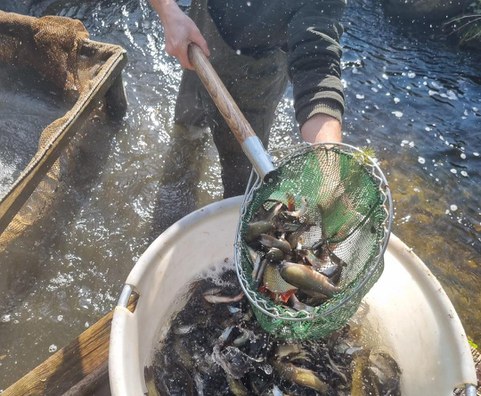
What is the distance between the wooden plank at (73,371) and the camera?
255cm

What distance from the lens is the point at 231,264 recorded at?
3002 mm

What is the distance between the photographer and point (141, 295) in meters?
2.44

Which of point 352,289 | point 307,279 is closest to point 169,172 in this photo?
point 307,279

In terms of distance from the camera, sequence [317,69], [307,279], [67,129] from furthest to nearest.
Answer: [67,129] < [317,69] < [307,279]

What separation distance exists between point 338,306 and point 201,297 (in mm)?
1116

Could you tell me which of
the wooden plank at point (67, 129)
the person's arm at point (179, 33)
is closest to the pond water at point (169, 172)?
the wooden plank at point (67, 129)

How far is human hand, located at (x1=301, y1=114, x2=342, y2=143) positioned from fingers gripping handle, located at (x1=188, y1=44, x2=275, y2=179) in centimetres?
40

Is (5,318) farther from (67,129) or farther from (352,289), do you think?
(352,289)

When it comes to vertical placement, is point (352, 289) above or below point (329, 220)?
above

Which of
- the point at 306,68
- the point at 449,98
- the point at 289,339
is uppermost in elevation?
the point at 306,68

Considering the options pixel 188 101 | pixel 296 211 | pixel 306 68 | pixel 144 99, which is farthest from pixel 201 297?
pixel 144 99

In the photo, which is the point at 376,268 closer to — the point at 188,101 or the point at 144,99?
the point at 188,101

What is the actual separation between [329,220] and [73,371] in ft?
5.91

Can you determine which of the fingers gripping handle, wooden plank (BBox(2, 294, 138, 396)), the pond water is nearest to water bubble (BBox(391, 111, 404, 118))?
the pond water
